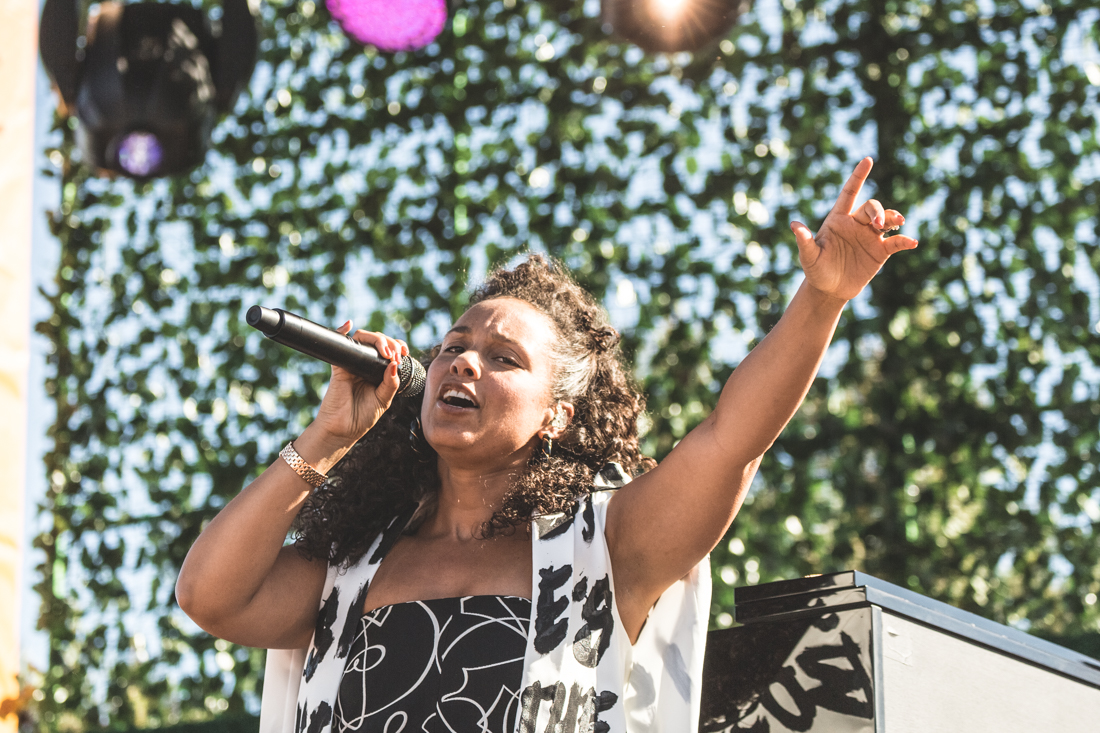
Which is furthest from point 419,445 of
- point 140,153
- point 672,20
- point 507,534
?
point 140,153

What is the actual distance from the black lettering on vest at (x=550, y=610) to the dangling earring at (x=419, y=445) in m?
0.43

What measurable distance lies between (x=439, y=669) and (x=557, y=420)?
0.50 meters

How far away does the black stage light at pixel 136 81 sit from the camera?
266 centimetres

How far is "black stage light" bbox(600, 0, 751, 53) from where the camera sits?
8.08 ft

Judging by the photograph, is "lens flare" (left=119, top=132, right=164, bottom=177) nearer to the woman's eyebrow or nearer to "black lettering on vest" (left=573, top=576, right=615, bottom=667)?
the woman's eyebrow

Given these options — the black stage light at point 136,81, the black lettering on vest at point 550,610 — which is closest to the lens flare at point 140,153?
the black stage light at point 136,81

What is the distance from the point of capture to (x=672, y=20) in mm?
2492

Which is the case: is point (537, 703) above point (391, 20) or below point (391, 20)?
below

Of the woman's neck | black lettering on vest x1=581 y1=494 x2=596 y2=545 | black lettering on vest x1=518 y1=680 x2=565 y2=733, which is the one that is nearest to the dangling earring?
the woman's neck

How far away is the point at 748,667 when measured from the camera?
4.64 feet

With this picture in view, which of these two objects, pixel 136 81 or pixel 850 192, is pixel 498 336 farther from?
pixel 136 81

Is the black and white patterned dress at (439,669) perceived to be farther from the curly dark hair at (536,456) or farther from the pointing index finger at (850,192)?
the pointing index finger at (850,192)

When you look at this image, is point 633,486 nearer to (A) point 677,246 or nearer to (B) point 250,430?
(A) point 677,246

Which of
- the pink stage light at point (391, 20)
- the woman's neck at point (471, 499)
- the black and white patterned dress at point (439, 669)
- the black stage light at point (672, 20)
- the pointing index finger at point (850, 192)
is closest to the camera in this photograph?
the pointing index finger at point (850, 192)
